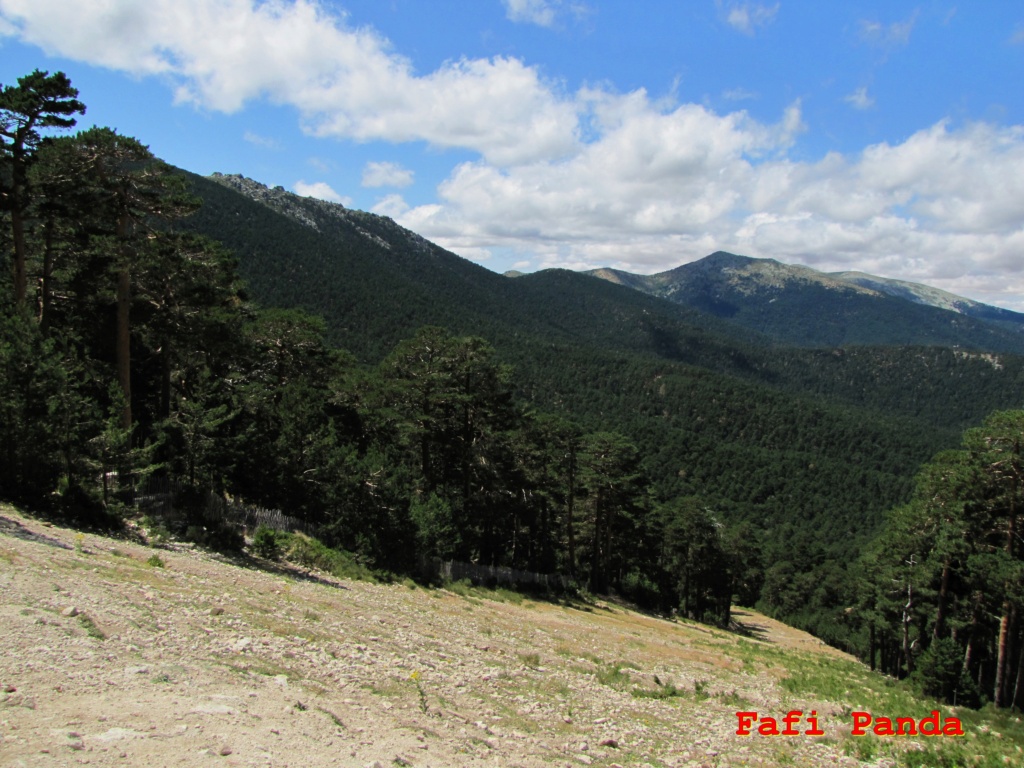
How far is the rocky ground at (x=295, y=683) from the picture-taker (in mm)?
6219

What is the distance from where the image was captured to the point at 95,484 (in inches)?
682

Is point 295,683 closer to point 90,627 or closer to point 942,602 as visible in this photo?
point 90,627

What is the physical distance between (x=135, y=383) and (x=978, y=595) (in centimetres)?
3712

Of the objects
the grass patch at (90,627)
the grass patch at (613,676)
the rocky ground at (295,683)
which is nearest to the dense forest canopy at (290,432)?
the rocky ground at (295,683)

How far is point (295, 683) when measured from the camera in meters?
8.45

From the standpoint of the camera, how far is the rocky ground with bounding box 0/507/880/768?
6219 millimetres

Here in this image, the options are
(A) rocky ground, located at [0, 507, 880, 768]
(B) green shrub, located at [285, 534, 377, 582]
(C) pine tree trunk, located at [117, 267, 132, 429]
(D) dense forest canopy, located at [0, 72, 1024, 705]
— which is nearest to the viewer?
(A) rocky ground, located at [0, 507, 880, 768]

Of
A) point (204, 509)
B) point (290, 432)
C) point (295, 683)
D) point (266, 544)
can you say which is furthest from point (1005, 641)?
point (204, 509)

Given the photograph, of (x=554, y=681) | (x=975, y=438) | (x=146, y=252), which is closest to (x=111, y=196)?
(x=146, y=252)

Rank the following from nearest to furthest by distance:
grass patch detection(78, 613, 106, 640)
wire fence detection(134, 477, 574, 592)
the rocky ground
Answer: the rocky ground
grass patch detection(78, 613, 106, 640)
wire fence detection(134, 477, 574, 592)

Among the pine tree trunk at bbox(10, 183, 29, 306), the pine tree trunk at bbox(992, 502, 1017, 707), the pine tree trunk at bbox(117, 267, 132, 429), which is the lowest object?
the pine tree trunk at bbox(992, 502, 1017, 707)

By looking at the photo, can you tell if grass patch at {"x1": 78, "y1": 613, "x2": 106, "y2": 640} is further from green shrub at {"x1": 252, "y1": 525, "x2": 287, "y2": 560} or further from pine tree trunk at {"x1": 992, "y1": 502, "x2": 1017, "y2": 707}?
pine tree trunk at {"x1": 992, "y1": 502, "x2": 1017, "y2": 707}

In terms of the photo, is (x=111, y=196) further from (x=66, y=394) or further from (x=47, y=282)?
(x=66, y=394)

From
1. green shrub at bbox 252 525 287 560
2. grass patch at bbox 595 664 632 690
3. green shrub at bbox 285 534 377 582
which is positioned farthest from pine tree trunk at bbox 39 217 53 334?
grass patch at bbox 595 664 632 690
